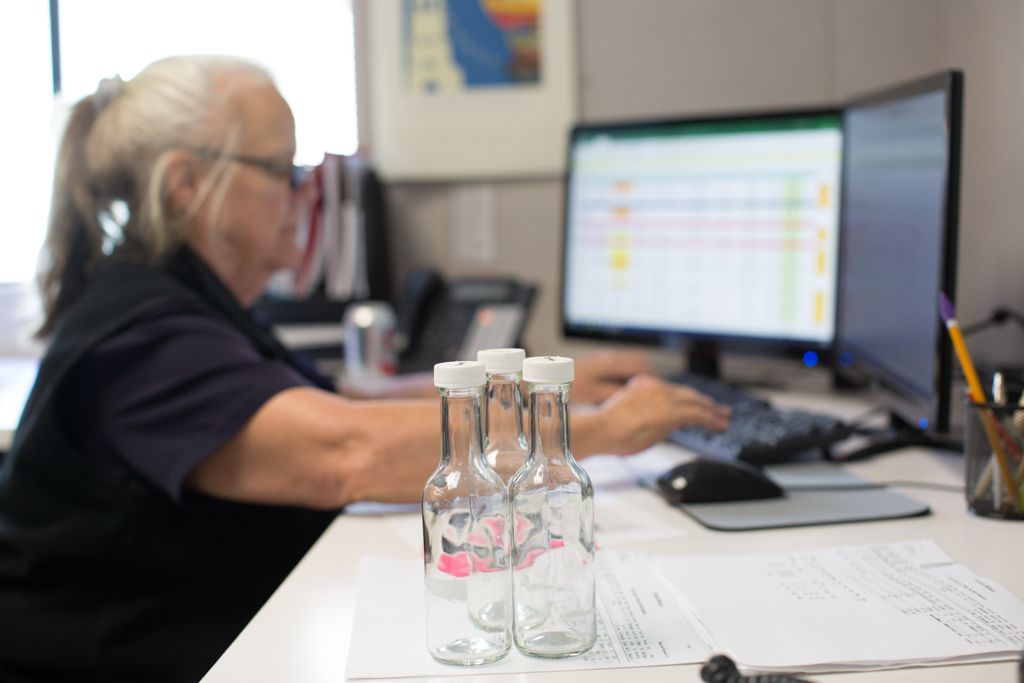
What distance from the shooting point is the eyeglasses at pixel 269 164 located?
3.55 ft

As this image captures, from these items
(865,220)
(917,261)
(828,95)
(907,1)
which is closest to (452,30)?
(828,95)

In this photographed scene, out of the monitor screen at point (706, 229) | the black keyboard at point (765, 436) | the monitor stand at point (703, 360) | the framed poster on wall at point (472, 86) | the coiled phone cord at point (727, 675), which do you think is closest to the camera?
the coiled phone cord at point (727, 675)

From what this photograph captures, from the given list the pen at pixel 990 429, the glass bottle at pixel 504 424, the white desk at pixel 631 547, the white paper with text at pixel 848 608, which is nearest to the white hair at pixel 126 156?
the white desk at pixel 631 547

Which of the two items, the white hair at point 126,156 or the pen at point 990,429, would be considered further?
the white hair at point 126,156

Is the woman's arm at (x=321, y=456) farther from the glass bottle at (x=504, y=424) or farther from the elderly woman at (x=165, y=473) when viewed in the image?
the glass bottle at (x=504, y=424)

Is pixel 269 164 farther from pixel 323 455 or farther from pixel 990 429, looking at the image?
pixel 990 429

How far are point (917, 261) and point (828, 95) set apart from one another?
909 mm

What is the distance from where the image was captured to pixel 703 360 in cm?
153

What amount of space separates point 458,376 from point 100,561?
1.94ft

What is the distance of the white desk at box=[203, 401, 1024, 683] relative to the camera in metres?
0.49

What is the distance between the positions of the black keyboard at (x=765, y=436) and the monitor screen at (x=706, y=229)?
307 millimetres

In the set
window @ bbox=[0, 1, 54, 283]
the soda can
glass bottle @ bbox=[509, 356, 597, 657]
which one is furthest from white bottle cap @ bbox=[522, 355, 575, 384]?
window @ bbox=[0, 1, 54, 283]

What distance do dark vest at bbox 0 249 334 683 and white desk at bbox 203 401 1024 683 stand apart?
→ 19cm

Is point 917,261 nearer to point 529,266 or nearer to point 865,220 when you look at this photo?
point 865,220
